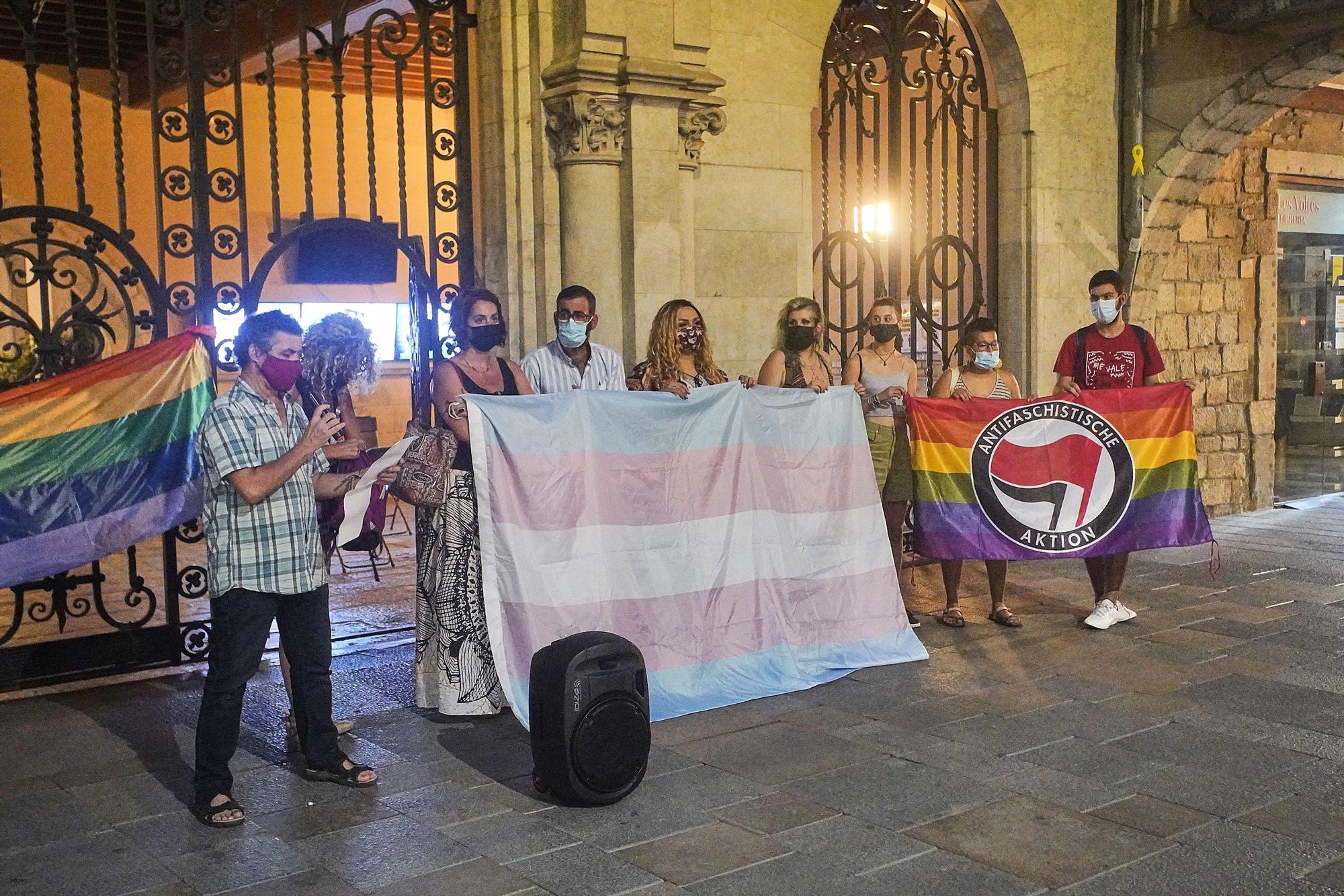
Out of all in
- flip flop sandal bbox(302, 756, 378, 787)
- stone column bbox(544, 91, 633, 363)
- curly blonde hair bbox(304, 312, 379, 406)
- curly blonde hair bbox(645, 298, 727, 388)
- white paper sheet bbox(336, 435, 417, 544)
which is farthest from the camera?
stone column bbox(544, 91, 633, 363)

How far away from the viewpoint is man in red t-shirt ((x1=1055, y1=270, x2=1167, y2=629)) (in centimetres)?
715

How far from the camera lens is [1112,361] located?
7324mm

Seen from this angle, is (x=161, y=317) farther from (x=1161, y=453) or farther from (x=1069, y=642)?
(x=1161, y=453)

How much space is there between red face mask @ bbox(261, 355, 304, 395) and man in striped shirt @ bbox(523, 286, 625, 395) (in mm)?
1644

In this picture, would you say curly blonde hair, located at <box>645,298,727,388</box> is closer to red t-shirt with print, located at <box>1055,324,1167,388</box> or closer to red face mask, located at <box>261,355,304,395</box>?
red face mask, located at <box>261,355,304,395</box>

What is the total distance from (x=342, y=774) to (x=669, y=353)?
2585 mm

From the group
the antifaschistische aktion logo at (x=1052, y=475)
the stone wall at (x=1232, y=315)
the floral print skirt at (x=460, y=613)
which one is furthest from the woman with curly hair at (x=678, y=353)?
the stone wall at (x=1232, y=315)

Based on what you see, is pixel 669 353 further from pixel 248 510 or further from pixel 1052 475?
pixel 248 510

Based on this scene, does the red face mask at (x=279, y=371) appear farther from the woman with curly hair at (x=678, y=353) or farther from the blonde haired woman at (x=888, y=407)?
the blonde haired woman at (x=888, y=407)

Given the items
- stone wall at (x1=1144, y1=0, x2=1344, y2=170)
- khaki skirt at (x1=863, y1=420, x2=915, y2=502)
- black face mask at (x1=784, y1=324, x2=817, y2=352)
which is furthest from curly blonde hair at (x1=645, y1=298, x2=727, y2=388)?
stone wall at (x1=1144, y1=0, x2=1344, y2=170)

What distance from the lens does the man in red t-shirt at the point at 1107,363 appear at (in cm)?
715

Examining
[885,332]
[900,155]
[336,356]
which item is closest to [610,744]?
[336,356]

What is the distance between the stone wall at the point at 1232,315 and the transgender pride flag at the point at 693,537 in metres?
5.93

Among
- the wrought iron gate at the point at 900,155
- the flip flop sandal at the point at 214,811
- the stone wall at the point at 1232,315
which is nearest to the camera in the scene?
the flip flop sandal at the point at 214,811
